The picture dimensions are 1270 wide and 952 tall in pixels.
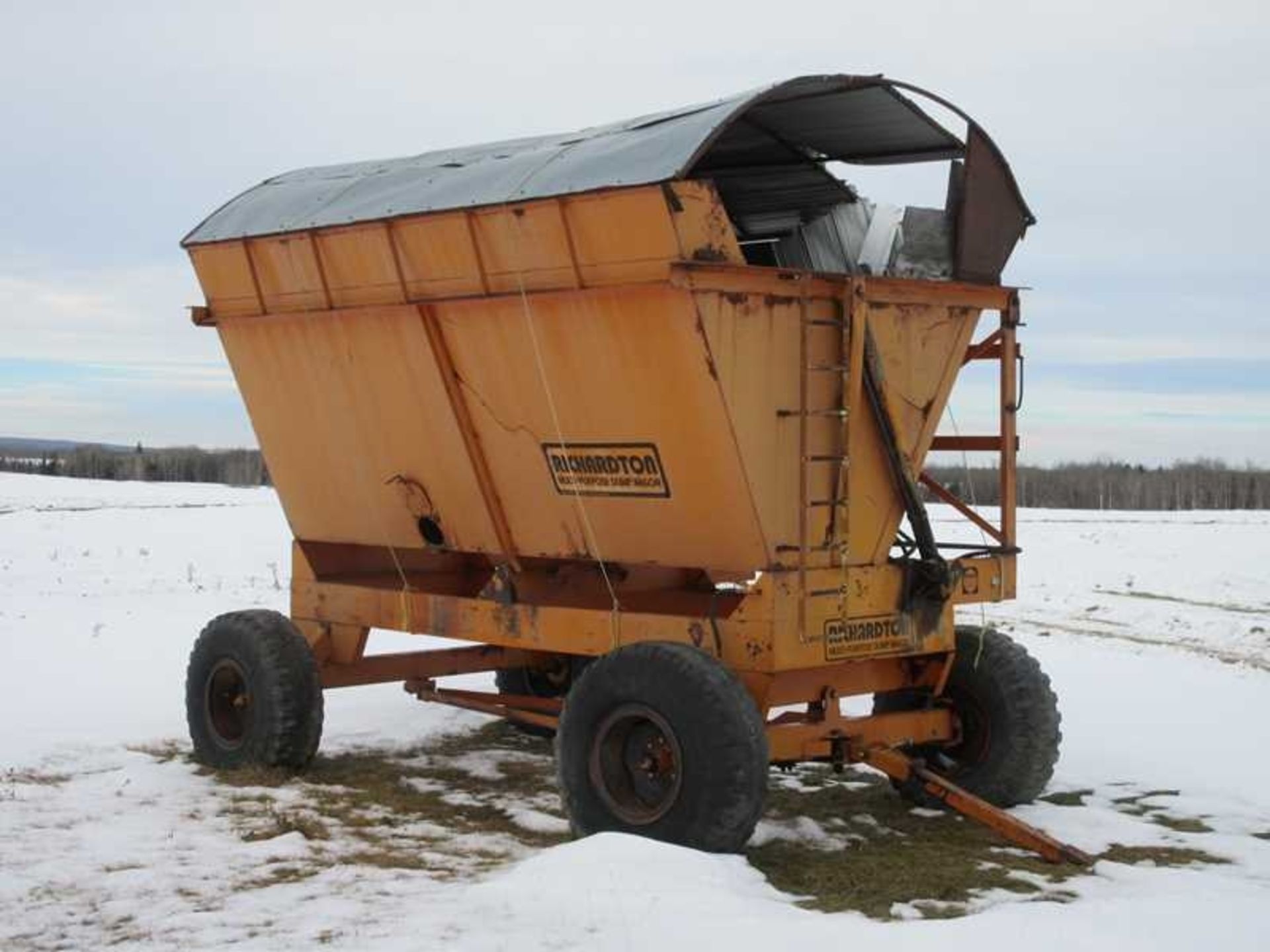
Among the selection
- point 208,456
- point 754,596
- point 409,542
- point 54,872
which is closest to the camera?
point 54,872

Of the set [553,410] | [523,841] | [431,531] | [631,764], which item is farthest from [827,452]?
[431,531]

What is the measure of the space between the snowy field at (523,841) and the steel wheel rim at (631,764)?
498 millimetres

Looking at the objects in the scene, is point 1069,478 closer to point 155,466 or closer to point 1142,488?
point 1142,488

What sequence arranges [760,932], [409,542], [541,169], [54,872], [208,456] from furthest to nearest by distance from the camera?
[208,456] → [409,542] → [541,169] → [54,872] → [760,932]

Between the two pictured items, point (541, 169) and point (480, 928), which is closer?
point (480, 928)

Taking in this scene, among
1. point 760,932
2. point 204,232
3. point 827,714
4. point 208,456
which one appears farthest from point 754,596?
point 208,456

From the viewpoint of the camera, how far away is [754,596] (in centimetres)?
775

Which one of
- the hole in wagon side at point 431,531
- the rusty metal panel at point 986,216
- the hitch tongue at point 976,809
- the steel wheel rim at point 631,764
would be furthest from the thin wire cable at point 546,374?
the rusty metal panel at point 986,216

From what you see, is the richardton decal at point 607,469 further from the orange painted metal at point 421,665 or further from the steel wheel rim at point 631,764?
the orange painted metal at point 421,665

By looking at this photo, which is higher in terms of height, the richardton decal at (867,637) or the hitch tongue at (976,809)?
the richardton decal at (867,637)

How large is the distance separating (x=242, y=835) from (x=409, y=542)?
262 centimetres

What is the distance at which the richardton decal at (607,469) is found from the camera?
8117mm

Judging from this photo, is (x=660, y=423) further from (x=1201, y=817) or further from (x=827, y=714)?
(x=1201, y=817)

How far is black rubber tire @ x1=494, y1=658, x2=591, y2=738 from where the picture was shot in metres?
11.2
